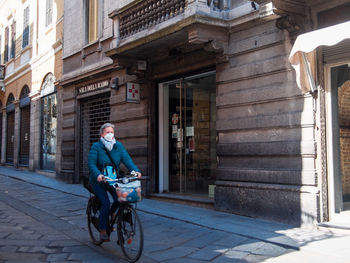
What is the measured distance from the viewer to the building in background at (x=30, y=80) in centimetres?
1709

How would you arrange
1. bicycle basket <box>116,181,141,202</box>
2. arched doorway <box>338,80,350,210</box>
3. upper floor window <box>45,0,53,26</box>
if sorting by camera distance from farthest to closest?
1. upper floor window <box>45,0,53,26</box>
2. arched doorway <box>338,80,350,210</box>
3. bicycle basket <box>116,181,141,202</box>

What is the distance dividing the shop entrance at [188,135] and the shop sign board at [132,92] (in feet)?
2.36

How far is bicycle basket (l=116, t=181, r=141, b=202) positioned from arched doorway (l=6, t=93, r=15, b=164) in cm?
2040

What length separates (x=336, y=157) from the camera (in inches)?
285

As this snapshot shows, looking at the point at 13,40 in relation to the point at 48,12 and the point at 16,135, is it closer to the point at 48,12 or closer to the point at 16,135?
the point at 16,135

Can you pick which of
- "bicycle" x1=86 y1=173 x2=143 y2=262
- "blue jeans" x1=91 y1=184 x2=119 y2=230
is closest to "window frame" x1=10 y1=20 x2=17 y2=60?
"blue jeans" x1=91 y1=184 x2=119 y2=230

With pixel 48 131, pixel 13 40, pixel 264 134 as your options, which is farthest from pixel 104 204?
pixel 13 40

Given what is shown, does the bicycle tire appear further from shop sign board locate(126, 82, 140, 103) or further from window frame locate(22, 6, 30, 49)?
window frame locate(22, 6, 30, 49)

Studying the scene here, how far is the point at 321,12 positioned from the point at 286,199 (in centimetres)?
352

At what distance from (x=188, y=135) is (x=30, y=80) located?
1265 centimetres

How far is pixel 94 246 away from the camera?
228 inches

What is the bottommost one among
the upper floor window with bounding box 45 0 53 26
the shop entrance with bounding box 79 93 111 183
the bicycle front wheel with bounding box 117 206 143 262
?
the bicycle front wheel with bounding box 117 206 143 262

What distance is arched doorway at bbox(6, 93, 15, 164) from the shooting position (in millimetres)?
23891

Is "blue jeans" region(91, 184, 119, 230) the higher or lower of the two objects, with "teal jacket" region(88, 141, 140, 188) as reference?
lower
